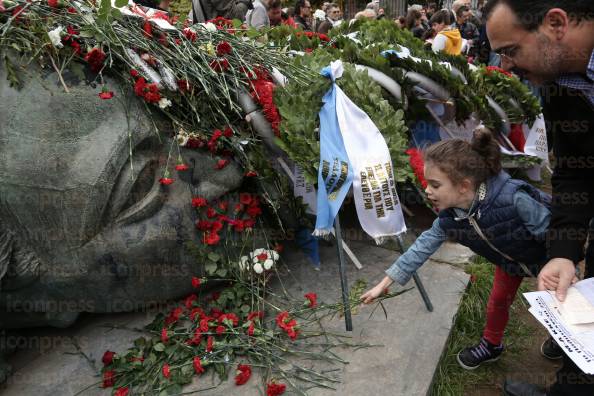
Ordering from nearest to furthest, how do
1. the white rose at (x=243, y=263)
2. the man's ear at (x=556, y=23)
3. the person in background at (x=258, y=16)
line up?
1. the man's ear at (x=556, y=23)
2. the white rose at (x=243, y=263)
3. the person in background at (x=258, y=16)

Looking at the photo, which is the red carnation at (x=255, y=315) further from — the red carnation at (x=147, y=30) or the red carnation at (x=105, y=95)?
the red carnation at (x=147, y=30)

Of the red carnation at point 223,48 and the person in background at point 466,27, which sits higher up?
the red carnation at point 223,48

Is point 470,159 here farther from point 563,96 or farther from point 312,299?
Answer: point 312,299

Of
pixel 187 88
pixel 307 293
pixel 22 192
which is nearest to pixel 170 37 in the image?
pixel 187 88

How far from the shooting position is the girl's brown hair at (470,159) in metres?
2.06

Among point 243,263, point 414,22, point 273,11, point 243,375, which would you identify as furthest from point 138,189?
point 414,22

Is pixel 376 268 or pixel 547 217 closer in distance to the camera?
pixel 547 217

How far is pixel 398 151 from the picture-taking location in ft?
9.56

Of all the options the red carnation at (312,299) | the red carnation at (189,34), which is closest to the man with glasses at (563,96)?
the red carnation at (312,299)

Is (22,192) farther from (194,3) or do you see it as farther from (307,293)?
(194,3)

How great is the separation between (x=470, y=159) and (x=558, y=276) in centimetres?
61

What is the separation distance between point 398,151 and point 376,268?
0.89 m

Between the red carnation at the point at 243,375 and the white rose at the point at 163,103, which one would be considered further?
the white rose at the point at 163,103

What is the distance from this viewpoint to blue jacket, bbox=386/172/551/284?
2064 mm
